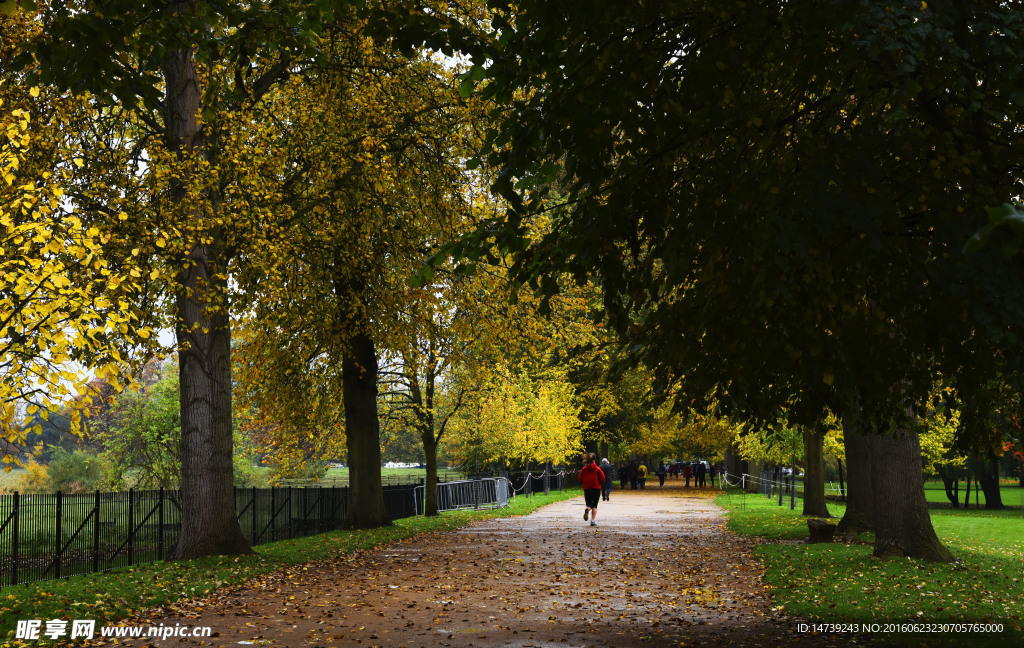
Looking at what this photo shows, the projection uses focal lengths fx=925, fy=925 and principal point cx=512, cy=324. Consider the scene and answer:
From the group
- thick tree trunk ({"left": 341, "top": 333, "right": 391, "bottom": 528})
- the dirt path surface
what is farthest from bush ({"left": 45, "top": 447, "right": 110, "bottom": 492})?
the dirt path surface

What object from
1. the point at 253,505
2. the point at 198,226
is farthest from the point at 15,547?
the point at 253,505

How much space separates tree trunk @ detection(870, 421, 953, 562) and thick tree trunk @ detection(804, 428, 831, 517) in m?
10.1

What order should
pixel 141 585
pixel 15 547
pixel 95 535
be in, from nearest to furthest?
pixel 141 585, pixel 15 547, pixel 95 535

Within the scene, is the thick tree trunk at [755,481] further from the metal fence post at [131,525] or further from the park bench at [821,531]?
the metal fence post at [131,525]

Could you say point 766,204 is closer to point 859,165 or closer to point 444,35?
point 859,165

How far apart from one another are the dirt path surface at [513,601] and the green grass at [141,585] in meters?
0.46

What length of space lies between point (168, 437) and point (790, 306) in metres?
31.0

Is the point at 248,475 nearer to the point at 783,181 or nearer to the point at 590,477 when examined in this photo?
the point at 590,477

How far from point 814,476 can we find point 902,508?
36.7 ft

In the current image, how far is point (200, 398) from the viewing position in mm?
15172

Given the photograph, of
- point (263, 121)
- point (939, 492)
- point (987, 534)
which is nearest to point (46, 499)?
point (263, 121)

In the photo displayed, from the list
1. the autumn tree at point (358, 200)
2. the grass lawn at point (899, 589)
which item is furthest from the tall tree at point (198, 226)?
the grass lawn at point (899, 589)

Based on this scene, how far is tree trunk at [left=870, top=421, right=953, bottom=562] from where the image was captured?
13695 millimetres

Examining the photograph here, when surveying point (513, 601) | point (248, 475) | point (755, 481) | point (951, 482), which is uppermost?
point (513, 601)
